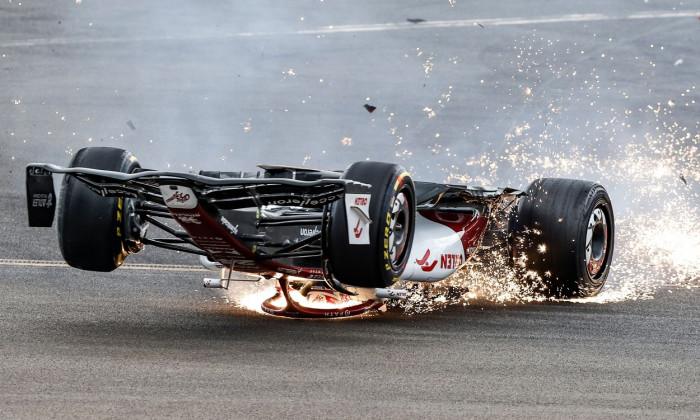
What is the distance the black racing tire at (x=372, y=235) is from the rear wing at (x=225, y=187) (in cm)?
10

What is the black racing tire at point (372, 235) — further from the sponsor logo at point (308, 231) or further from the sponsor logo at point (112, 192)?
the sponsor logo at point (112, 192)

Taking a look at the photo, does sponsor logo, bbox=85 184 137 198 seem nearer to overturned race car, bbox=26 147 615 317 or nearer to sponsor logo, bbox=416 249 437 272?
overturned race car, bbox=26 147 615 317

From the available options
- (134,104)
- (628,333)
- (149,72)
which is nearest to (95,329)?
(628,333)

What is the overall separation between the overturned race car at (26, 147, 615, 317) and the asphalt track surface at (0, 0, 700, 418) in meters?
0.33

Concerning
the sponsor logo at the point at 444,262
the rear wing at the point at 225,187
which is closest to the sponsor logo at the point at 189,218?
the rear wing at the point at 225,187

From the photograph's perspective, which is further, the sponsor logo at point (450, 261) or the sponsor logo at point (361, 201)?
the sponsor logo at point (450, 261)

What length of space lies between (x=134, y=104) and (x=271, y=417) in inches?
594

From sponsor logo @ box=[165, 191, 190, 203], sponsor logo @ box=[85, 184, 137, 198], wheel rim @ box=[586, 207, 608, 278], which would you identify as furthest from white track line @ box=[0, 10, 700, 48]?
sponsor logo @ box=[165, 191, 190, 203]

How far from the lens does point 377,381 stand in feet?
16.9

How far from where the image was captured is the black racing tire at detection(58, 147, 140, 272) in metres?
6.66

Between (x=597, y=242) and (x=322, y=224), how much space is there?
3329 millimetres

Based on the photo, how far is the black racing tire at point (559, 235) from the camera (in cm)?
823

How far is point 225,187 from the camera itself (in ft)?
19.6

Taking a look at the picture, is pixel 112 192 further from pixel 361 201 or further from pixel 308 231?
pixel 361 201
